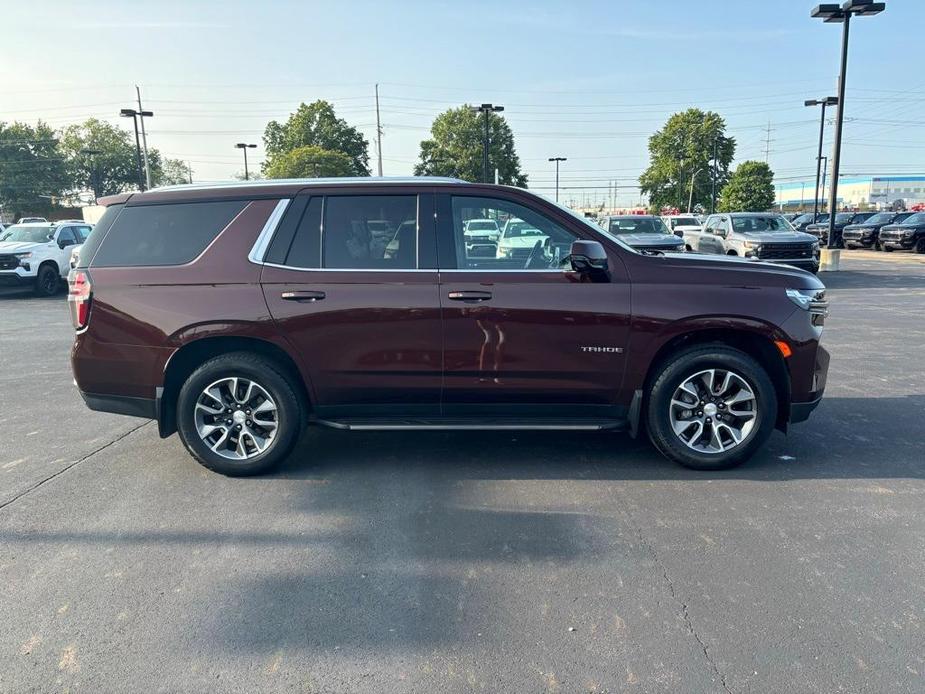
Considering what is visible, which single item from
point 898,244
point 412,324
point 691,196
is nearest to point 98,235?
point 412,324

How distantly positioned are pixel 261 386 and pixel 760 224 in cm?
1798

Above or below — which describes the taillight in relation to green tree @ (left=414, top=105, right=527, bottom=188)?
below

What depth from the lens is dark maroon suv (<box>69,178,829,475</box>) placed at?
14.7 ft

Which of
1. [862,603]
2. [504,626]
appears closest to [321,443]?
[504,626]

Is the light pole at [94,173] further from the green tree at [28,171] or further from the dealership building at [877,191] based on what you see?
the dealership building at [877,191]

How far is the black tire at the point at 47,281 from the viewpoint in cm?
1705

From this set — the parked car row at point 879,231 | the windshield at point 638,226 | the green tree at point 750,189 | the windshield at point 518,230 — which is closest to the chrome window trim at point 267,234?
the windshield at point 518,230

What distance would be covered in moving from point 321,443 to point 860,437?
4323mm

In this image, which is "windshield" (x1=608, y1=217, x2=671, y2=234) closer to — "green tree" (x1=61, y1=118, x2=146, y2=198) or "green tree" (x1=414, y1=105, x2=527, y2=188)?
"green tree" (x1=414, y1=105, x2=527, y2=188)

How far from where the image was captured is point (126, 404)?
4660 mm

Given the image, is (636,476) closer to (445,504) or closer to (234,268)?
(445,504)

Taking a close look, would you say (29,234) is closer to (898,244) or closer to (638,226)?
(638,226)

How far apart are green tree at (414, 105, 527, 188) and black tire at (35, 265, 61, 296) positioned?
7840cm

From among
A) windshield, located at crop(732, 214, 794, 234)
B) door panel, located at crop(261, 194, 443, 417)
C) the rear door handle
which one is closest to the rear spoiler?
door panel, located at crop(261, 194, 443, 417)
